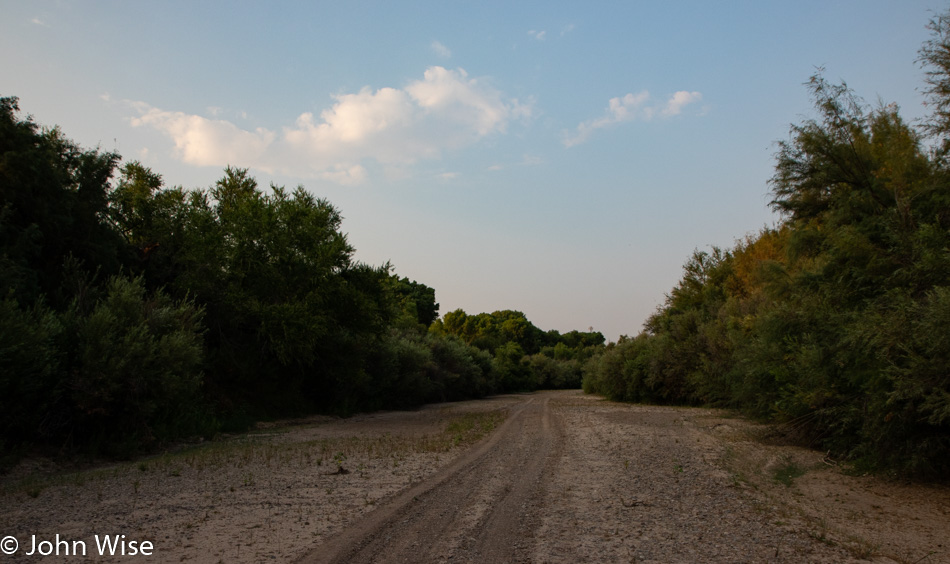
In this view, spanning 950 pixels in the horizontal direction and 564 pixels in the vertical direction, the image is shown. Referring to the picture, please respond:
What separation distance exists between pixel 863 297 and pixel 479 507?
947cm

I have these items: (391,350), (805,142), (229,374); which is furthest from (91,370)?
(391,350)

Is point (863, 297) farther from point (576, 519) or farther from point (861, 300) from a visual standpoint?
point (576, 519)

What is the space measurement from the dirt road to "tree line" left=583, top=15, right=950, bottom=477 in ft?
9.57

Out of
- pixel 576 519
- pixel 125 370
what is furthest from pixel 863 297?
pixel 125 370

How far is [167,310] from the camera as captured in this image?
15102mm

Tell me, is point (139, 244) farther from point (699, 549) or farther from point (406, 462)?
point (699, 549)

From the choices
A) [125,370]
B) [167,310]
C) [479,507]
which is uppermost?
[167,310]

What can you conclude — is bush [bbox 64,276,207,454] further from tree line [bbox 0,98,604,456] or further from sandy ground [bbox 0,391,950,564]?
sandy ground [bbox 0,391,950,564]

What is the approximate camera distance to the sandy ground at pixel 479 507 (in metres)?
5.69

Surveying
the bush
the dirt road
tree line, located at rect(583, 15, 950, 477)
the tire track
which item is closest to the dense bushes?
tree line, located at rect(583, 15, 950, 477)

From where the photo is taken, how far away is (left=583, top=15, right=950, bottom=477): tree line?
339 inches

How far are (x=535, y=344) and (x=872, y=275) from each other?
330ft

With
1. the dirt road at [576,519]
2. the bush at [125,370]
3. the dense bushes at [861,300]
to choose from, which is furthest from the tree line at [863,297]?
the bush at [125,370]

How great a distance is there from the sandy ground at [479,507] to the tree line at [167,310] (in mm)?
1862
